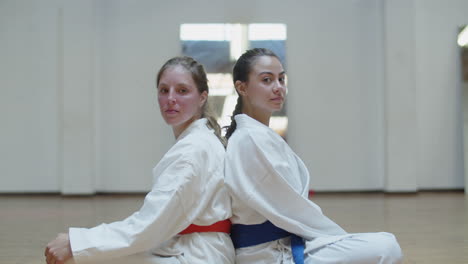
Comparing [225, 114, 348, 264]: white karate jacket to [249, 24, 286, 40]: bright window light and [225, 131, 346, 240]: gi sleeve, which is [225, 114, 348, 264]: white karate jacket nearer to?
[225, 131, 346, 240]: gi sleeve

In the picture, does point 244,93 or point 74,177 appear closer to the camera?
point 244,93

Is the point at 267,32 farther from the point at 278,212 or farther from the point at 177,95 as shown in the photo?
the point at 278,212

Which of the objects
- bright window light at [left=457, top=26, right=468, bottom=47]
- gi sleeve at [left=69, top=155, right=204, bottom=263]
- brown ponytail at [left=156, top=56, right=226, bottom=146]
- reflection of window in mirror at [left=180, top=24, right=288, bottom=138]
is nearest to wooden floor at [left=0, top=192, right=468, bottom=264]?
brown ponytail at [left=156, top=56, right=226, bottom=146]

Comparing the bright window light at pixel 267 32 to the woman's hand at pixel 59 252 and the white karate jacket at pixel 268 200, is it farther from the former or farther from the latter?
the woman's hand at pixel 59 252

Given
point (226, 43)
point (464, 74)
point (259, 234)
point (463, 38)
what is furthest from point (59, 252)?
point (463, 38)

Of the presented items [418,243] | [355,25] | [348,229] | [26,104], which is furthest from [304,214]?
[26,104]

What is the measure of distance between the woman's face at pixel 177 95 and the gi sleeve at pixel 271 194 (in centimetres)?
36

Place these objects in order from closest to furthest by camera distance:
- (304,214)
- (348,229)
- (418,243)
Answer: (304,214) → (418,243) → (348,229)

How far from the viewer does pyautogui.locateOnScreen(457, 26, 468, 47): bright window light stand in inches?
362

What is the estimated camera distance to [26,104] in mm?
9367

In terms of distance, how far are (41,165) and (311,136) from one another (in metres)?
5.34

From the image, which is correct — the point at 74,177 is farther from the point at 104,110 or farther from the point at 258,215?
the point at 258,215

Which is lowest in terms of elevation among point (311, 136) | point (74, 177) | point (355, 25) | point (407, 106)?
point (74, 177)

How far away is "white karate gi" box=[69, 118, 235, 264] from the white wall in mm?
7276
